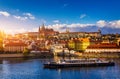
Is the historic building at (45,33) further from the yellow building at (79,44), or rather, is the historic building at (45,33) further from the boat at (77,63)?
the boat at (77,63)

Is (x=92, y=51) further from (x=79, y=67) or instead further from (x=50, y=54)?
(x=79, y=67)

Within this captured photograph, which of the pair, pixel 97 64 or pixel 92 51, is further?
pixel 92 51

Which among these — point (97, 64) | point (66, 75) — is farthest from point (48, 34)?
point (66, 75)

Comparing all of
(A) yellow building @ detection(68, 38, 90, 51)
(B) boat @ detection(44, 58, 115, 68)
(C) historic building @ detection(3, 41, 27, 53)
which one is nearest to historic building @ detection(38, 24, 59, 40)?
(A) yellow building @ detection(68, 38, 90, 51)

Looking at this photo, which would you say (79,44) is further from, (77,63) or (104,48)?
(77,63)

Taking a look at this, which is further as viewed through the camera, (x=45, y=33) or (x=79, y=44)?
(x=45, y=33)

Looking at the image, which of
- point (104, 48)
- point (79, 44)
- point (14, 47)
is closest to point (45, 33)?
point (79, 44)

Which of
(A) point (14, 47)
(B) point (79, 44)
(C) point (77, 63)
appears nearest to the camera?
(C) point (77, 63)

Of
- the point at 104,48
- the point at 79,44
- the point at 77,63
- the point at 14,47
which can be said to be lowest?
the point at 77,63

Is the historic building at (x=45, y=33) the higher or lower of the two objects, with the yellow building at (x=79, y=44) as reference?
higher

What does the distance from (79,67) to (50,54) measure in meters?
13.5

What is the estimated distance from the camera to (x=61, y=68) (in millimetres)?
22250

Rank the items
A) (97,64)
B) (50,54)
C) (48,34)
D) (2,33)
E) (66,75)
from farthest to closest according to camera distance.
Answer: (48,34), (2,33), (50,54), (97,64), (66,75)

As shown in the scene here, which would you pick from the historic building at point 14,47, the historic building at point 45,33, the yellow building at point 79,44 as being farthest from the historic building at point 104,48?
the historic building at point 45,33
